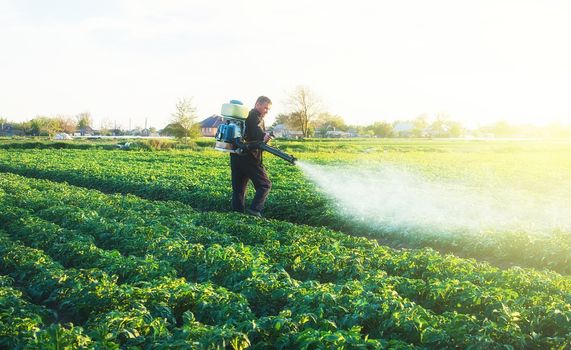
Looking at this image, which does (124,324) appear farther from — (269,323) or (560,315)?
(560,315)

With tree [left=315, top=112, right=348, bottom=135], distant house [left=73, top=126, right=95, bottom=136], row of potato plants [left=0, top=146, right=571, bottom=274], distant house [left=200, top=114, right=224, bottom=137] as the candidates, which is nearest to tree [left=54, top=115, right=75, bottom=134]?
distant house [left=73, top=126, right=95, bottom=136]

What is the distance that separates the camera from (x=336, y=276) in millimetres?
7129

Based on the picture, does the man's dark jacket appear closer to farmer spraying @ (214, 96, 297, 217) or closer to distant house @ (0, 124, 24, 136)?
farmer spraying @ (214, 96, 297, 217)

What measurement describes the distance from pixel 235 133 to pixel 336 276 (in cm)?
520

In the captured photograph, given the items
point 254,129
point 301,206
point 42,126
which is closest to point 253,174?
point 254,129

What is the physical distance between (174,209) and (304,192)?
480cm

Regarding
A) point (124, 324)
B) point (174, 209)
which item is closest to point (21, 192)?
point (174, 209)

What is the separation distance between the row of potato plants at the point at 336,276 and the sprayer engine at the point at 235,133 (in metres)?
1.56

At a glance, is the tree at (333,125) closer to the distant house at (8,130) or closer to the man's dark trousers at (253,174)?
the distant house at (8,130)

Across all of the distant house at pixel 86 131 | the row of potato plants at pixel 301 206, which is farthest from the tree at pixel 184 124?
the distant house at pixel 86 131

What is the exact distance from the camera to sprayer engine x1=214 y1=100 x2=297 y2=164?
37.2 feet

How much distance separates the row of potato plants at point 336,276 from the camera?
16.9 ft

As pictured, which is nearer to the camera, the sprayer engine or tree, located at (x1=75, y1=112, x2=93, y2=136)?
the sprayer engine

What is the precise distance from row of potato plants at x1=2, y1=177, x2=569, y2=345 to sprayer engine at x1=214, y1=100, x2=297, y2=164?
156 cm
